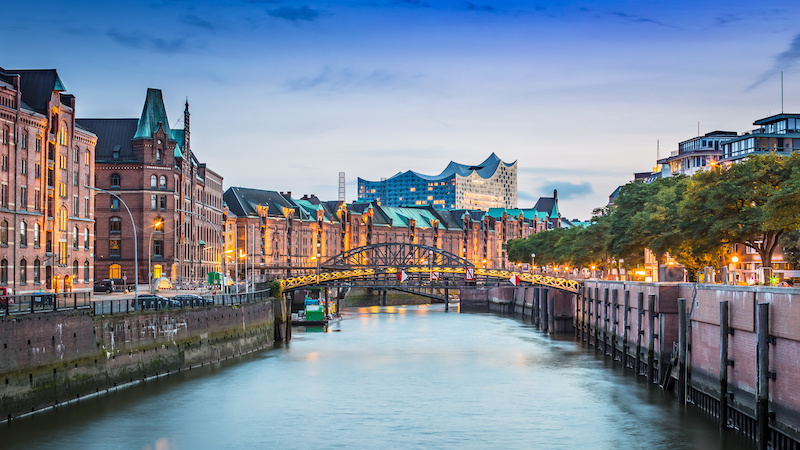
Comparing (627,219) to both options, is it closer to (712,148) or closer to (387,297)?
(712,148)

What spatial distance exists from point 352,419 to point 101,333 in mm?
12624

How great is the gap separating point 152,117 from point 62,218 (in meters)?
32.3

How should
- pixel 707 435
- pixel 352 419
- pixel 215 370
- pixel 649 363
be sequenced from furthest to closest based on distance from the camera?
pixel 215 370 < pixel 649 363 < pixel 352 419 < pixel 707 435

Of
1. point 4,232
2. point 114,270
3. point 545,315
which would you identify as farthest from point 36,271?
point 545,315

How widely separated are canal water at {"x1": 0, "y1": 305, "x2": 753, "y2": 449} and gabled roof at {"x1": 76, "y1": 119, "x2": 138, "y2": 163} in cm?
5259

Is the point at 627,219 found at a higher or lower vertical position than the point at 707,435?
higher

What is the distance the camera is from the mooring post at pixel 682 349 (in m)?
46.8

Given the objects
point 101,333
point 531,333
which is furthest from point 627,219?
point 101,333

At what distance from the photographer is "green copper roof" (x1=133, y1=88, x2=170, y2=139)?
390ft

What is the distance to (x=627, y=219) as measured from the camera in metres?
97.3

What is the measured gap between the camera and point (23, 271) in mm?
79812

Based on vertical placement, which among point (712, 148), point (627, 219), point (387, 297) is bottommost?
point (387, 297)

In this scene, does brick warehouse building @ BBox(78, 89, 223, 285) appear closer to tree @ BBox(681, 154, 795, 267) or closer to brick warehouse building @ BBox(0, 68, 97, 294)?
brick warehouse building @ BBox(0, 68, 97, 294)

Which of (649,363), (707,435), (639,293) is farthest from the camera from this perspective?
(639,293)
